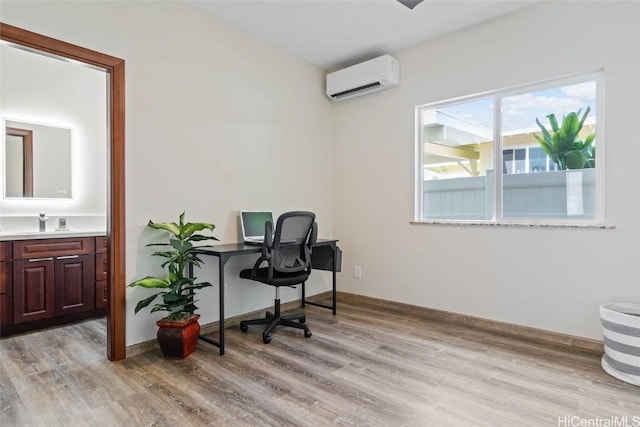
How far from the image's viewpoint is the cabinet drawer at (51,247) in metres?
3.10

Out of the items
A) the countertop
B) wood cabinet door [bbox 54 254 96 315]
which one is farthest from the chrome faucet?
wood cabinet door [bbox 54 254 96 315]

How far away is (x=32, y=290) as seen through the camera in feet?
10.3

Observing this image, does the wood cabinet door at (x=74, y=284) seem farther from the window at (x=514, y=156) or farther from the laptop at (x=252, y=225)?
the window at (x=514, y=156)

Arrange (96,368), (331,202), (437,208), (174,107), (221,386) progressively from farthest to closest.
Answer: (331,202) < (437,208) < (174,107) < (96,368) < (221,386)

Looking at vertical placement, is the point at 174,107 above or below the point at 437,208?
above

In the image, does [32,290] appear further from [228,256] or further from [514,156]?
[514,156]

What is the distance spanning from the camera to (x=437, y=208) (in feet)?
12.0

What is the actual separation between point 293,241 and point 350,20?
204cm

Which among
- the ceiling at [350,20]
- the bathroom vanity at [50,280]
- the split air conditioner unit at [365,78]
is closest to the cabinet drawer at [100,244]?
the bathroom vanity at [50,280]

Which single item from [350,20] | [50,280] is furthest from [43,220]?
[350,20]

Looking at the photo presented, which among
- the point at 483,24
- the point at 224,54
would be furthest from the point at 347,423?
the point at 483,24

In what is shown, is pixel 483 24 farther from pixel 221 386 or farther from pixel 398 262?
pixel 221 386

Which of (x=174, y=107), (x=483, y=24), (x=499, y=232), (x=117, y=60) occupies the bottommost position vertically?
(x=499, y=232)

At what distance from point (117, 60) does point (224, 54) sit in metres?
0.98
